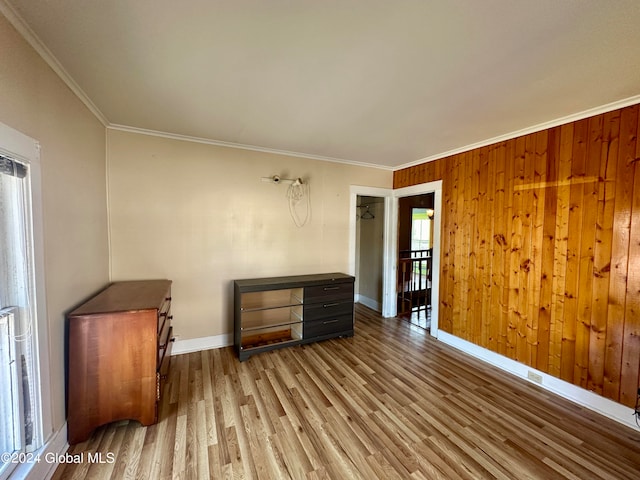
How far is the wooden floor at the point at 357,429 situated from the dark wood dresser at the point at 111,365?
0.18 m

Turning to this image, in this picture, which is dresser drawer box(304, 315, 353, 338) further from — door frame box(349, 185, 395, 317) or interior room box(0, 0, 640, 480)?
door frame box(349, 185, 395, 317)

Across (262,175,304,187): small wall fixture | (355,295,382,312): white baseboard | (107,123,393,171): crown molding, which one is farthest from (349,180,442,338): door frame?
(262,175,304,187): small wall fixture

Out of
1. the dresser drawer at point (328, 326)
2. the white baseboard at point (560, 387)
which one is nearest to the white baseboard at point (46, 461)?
the dresser drawer at point (328, 326)

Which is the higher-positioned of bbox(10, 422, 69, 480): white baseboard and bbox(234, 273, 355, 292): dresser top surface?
bbox(234, 273, 355, 292): dresser top surface

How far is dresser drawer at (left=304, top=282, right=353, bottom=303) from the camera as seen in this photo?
3.14 m

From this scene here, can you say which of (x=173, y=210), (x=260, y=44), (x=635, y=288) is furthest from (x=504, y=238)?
(x=173, y=210)

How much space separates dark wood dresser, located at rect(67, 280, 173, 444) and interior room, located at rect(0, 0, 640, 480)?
0.02 metres

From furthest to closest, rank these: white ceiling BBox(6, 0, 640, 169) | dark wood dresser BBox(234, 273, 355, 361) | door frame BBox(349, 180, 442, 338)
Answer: door frame BBox(349, 180, 442, 338) < dark wood dresser BBox(234, 273, 355, 361) < white ceiling BBox(6, 0, 640, 169)

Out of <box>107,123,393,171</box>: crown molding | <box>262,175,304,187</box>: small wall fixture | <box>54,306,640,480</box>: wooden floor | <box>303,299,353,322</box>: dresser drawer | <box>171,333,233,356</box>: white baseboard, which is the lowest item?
<box>54,306,640,480</box>: wooden floor

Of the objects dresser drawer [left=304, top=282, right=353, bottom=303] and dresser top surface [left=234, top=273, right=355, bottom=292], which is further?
dresser drawer [left=304, top=282, right=353, bottom=303]

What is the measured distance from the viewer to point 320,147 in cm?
322

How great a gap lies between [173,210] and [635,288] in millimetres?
4198

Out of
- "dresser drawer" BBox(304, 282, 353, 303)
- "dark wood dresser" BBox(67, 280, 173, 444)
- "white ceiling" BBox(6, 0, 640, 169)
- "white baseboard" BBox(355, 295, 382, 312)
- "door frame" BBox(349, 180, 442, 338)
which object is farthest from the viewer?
"white baseboard" BBox(355, 295, 382, 312)

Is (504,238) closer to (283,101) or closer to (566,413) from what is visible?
(566,413)
